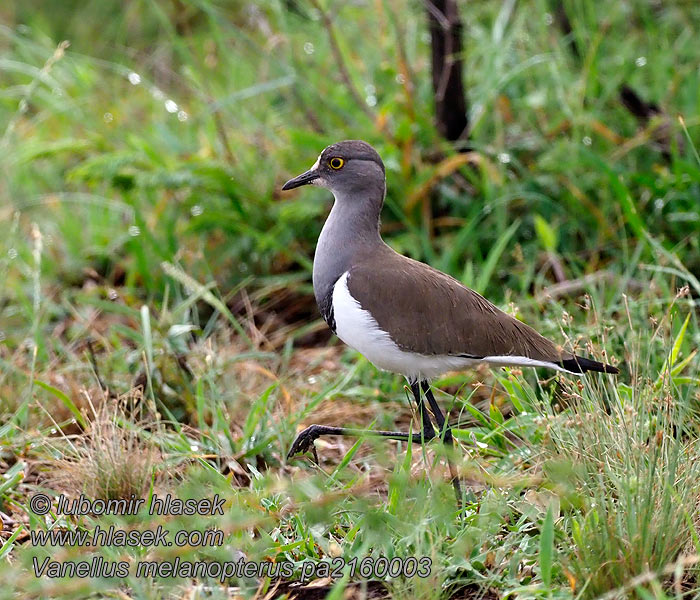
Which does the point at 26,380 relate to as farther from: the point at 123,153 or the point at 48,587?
the point at 48,587

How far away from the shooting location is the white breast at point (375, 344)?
10.9ft

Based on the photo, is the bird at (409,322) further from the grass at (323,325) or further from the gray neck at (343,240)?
the grass at (323,325)

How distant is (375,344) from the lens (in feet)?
10.9

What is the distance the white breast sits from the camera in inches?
130

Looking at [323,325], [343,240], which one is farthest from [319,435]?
[323,325]

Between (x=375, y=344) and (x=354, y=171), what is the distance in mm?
774

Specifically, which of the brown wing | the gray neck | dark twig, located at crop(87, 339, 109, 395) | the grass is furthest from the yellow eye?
dark twig, located at crop(87, 339, 109, 395)

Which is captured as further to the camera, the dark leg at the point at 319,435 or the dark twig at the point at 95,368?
the dark twig at the point at 95,368

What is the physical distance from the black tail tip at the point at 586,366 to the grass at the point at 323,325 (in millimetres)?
71

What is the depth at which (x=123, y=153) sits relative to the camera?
17.4ft

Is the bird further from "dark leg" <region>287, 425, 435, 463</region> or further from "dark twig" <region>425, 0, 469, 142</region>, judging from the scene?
"dark twig" <region>425, 0, 469, 142</region>

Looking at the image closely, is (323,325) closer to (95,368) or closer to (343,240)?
(95,368)

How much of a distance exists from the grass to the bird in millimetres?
141

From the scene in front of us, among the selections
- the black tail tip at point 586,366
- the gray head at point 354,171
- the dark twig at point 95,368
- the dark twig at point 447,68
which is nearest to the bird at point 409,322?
the black tail tip at point 586,366
